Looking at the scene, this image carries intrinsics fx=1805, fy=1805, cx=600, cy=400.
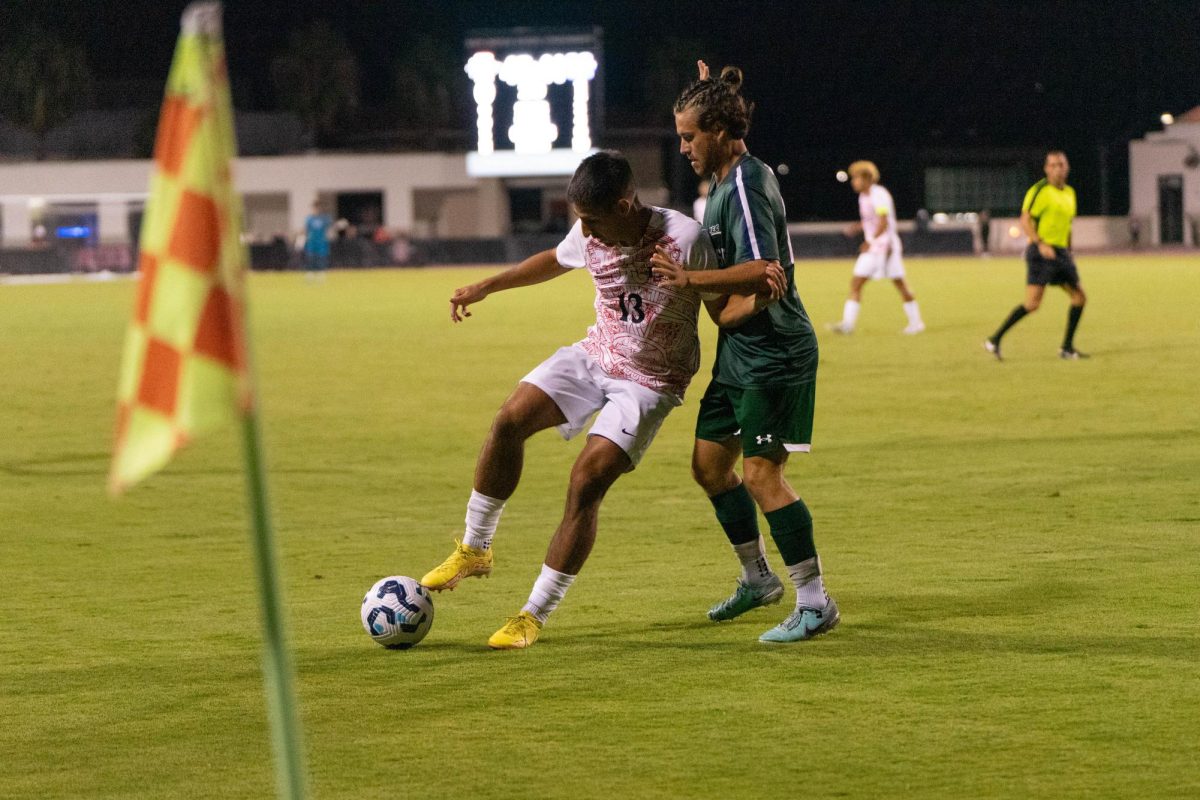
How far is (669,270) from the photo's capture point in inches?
240

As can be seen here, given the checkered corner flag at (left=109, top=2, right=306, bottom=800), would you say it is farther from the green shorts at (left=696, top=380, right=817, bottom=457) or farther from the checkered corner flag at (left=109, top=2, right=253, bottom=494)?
the green shorts at (left=696, top=380, right=817, bottom=457)

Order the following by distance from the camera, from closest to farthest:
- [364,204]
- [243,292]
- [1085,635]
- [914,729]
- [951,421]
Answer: [243,292]
[914,729]
[1085,635]
[951,421]
[364,204]

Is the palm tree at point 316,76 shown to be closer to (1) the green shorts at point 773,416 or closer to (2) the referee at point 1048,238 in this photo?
(2) the referee at point 1048,238

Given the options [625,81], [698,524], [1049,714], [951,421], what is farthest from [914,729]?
[625,81]

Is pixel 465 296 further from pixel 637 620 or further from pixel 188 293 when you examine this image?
pixel 188 293

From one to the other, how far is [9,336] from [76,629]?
20083 millimetres

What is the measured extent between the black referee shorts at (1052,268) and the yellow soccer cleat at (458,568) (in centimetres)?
1220

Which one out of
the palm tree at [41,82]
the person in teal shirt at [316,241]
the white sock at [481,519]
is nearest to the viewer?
the white sock at [481,519]

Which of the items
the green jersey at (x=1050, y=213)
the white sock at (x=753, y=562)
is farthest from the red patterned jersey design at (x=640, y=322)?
the green jersey at (x=1050, y=213)

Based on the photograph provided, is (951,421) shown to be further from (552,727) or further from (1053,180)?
(552,727)

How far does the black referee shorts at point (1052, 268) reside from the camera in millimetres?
17953

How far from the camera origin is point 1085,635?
6.55 metres

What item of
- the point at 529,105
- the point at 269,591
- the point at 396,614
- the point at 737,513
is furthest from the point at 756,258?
the point at 529,105

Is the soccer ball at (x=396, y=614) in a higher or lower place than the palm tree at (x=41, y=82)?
lower
